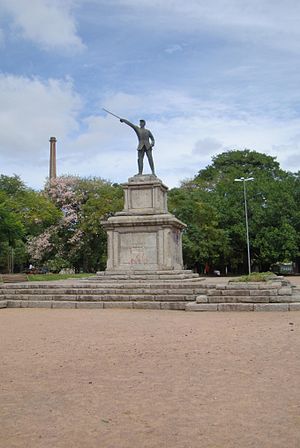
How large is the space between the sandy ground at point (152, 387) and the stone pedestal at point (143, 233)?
11.5 meters

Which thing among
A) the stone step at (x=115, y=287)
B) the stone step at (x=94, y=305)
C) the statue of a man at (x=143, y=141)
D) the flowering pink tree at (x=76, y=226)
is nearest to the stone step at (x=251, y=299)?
the stone step at (x=94, y=305)

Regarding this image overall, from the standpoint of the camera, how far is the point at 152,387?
5.89 metres

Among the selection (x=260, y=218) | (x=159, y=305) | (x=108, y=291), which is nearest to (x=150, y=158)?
(x=108, y=291)

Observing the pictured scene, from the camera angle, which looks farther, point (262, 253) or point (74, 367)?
point (262, 253)

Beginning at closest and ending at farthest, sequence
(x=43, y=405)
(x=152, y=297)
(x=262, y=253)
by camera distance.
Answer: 1. (x=43, y=405)
2. (x=152, y=297)
3. (x=262, y=253)

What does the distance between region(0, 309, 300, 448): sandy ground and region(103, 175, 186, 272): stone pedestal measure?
11.5 m

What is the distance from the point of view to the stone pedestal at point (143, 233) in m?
22.4

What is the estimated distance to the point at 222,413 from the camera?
4879 mm

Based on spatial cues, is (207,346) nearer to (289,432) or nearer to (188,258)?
(289,432)

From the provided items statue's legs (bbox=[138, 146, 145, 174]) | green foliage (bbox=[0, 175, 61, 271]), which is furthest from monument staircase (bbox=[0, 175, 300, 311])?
green foliage (bbox=[0, 175, 61, 271])

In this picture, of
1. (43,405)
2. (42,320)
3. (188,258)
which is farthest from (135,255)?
(188,258)

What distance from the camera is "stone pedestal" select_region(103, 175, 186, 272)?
2242 cm

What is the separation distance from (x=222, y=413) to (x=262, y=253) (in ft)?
125

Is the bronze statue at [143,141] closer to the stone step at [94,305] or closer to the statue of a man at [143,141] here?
the statue of a man at [143,141]
